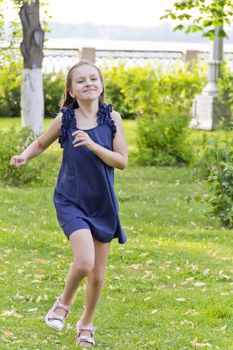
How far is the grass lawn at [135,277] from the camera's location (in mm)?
5621

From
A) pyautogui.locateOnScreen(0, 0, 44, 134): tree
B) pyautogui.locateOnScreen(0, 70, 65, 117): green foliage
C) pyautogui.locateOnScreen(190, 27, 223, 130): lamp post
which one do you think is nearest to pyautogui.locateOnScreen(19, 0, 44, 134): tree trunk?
pyautogui.locateOnScreen(0, 0, 44, 134): tree

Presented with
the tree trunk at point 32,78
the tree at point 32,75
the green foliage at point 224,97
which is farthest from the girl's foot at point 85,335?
the green foliage at point 224,97

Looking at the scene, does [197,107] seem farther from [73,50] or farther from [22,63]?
[73,50]

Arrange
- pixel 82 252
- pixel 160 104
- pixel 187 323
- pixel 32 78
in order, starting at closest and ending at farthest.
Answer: pixel 82 252 < pixel 187 323 < pixel 32 78 < pixel 160 104

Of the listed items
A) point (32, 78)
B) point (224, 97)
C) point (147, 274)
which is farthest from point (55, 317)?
point (224, 97)

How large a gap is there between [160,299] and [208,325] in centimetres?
72

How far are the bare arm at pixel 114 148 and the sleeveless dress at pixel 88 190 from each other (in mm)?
53

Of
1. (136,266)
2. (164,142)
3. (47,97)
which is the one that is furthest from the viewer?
(47,97)

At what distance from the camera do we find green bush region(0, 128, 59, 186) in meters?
11.5

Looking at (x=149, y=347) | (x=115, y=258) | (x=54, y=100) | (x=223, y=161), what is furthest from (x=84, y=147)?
(x=54, y=100)

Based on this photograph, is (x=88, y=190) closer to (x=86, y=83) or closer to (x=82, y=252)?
(x=82, y=252)

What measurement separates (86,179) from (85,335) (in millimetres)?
933

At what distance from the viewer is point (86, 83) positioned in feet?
17.3

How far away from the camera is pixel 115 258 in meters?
7.81
